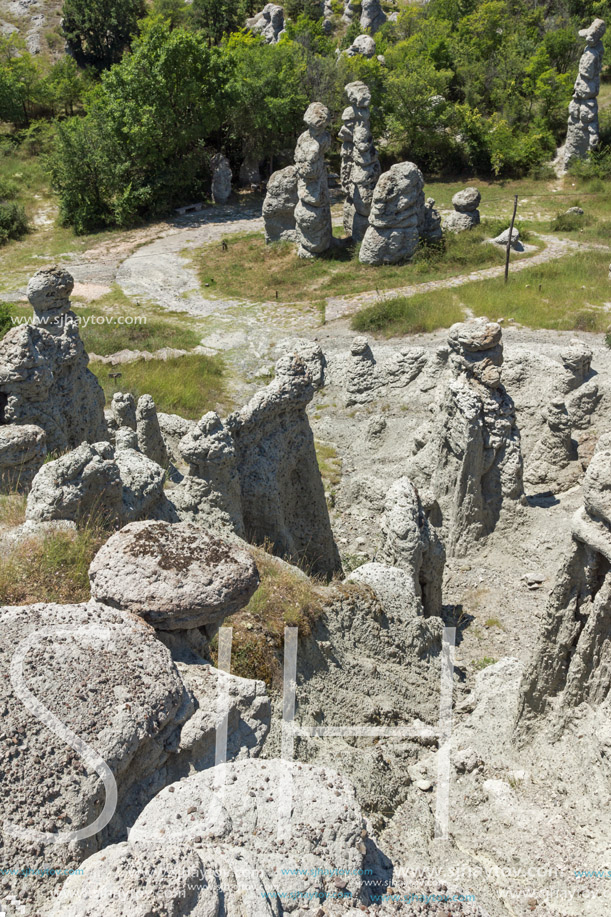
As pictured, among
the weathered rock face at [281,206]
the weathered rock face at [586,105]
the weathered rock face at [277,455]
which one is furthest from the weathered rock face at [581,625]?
the weathered rock face at [586,105]

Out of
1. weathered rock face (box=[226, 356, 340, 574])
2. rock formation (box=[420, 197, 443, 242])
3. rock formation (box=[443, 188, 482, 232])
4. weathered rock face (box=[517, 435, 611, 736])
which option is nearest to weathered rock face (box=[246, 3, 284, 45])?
rock formation (box=[443, 188, 482, 232])

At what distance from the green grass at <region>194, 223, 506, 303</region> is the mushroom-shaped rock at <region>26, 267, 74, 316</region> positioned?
15.2 meters

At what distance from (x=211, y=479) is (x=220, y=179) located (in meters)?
30.2

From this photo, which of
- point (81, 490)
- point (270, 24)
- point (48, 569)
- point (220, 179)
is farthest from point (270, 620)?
point (270, 24)

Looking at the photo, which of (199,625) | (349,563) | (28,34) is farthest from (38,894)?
(28,34)

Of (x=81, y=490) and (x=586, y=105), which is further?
(x=586, y=105)

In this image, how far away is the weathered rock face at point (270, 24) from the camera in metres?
49.5

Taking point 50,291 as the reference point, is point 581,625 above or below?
below

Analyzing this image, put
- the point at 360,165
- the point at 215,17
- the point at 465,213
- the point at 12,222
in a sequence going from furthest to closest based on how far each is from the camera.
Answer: the point at 215,17
the point at 12,222
the point at 465,213
the point at 360,165

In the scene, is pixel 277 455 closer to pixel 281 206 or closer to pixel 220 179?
pixel 281 206

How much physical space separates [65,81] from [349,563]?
130 ft

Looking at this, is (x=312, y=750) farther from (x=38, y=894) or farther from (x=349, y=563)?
(x=349, y=563)

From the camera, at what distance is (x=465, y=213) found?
93.6 feet

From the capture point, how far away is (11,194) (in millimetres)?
34625
